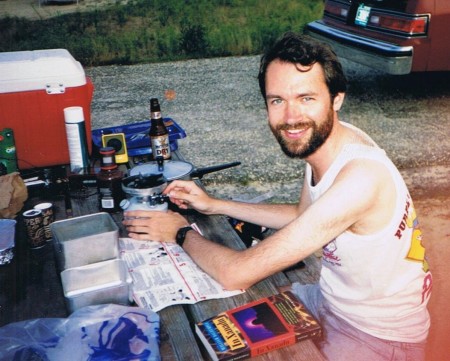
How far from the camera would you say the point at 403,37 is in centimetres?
592

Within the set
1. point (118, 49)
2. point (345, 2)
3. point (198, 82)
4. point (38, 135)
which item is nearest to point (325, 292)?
point (38, 135)

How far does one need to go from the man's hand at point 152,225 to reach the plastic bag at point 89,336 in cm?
53

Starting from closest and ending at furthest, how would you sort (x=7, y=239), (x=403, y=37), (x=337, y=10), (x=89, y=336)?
1. (x=89, y=336)
2. (x=7, y=239)
3. (x=403, y=37)
4. (x=337, y=10)

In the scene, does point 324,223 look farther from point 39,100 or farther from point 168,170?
point 39,100

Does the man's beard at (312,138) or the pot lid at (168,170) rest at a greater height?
the man's beard at (312,138)

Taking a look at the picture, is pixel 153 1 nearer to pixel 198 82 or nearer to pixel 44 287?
pixel 198 82

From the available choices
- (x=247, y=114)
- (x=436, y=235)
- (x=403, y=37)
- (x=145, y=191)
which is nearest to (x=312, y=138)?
(x=145, y=191)

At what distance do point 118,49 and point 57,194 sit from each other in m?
9.53

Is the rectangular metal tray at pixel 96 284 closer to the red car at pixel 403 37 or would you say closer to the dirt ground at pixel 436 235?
the dirt ground at pixel 436 235

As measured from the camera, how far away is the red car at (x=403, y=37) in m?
5.86

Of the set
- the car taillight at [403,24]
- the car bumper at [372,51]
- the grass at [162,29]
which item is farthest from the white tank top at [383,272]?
the grass at [162,29]

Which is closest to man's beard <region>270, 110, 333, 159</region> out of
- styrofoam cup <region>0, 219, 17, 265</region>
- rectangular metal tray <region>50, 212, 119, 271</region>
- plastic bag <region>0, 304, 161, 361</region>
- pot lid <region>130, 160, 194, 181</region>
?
pot lid <region>130, 160, 194, 181</region>

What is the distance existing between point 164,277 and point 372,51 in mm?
5101

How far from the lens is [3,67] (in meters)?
2.76
